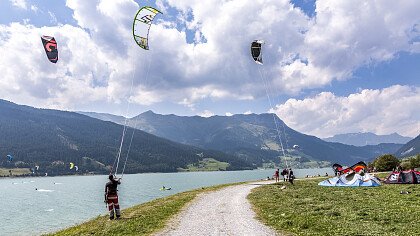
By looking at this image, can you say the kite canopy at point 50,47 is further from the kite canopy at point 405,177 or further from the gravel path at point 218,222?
the kite canopy at point 405,177

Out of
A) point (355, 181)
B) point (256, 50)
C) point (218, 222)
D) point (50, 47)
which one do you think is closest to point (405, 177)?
point (355, 181)

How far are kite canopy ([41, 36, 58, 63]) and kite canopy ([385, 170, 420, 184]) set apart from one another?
164ft

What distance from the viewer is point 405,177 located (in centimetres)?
5403

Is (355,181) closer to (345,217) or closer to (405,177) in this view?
(405,177)

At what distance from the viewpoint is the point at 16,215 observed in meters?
75.7

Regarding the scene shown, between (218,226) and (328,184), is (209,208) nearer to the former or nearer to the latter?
(218,226)

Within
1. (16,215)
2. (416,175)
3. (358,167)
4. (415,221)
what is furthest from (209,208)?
(16,215)

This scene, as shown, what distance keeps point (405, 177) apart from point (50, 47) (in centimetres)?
5111

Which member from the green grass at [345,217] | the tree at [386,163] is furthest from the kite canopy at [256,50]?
the tree at [386,163]

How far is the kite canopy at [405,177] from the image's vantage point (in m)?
53.1

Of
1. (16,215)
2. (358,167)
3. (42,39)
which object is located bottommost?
(16,215)

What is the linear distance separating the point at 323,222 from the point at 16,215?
72.4 meters

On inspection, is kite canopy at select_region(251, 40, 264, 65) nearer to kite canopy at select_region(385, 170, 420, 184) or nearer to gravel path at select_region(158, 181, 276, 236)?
gravel path at select_region(158, 181, 276, 236)

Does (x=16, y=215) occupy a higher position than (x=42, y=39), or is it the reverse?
(x=42, y=39)
